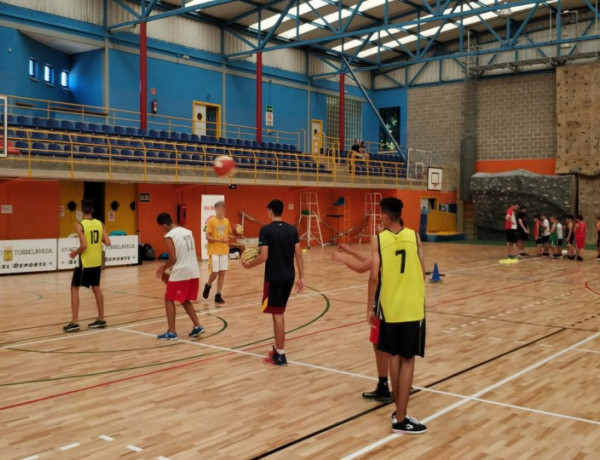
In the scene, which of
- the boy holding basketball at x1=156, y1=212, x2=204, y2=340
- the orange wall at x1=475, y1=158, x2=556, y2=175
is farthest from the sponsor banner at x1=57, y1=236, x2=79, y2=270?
the orange wall at x1=475, y1=158, x2=556, y2=175

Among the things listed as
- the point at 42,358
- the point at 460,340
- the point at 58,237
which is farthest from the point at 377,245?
the point at 58,237

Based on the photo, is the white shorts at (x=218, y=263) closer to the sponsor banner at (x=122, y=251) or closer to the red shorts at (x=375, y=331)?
the red shorts at (x=375, y=331)

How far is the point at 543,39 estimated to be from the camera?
2959 centimetres

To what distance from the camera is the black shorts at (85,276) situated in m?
8.77

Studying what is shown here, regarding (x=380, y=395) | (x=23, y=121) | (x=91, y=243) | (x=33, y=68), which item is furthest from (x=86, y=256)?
(x=33, y=68)

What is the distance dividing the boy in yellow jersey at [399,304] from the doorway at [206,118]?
21647 mm

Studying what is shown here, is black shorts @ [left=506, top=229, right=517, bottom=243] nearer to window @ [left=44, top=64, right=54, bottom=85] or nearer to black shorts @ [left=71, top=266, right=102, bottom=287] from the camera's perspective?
black shorts @ [left=71, top=266, right=102, bottom=287]

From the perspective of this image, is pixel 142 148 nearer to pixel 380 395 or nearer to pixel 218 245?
pixel 218 245

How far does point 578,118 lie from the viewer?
28219mm

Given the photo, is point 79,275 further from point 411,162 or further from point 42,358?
point 411,162

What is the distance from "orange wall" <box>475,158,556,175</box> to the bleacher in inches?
248

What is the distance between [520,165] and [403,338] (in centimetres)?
2758

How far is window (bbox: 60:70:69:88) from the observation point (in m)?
23.1

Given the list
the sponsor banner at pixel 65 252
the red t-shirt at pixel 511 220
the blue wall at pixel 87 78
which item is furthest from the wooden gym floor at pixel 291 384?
the blue wall at pixel 87 78
